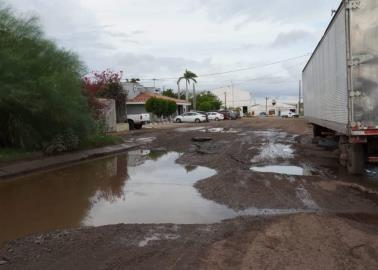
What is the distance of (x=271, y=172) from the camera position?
583 inches

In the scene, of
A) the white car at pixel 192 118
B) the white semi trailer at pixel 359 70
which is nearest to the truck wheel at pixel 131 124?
the white car at pixel 192 118

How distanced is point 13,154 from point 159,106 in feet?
141

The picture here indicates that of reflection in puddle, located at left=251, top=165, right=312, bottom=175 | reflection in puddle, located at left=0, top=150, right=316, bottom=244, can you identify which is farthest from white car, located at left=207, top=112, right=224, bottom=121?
reflection in puddle, located at left=251, top=165, right=312, bottom=175

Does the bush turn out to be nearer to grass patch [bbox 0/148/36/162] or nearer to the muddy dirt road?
grass patch [bbox 0/148/36/162]

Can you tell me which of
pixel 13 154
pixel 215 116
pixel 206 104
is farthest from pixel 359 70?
pixel 206 104

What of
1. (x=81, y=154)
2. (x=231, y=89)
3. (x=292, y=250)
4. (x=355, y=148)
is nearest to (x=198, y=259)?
(x=292, y=250)

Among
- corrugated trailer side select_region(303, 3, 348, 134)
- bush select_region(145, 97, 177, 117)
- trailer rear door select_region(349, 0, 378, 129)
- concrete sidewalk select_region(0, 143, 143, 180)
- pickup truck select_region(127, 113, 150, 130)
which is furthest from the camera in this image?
bush select_region(145, 97, 177, 117)

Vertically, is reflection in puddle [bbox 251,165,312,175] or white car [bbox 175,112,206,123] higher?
white car [bbox 175,112,206,123]

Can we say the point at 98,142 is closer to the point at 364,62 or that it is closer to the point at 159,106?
the point at 364,62

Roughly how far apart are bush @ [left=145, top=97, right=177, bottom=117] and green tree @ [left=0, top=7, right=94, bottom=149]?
38.0 m

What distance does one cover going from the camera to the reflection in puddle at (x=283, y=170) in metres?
15.0

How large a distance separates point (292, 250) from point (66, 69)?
17250mm

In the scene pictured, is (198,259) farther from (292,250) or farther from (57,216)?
(57,216)

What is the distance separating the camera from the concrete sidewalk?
16.8 m
